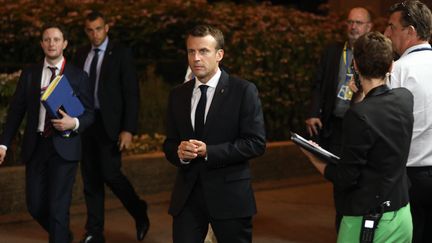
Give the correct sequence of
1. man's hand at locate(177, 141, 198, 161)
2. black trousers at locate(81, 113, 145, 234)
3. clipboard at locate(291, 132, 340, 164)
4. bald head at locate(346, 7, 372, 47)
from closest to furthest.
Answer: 1. clipboard at locate(291, 132, 340, 164)
2. man's hand at locate(177, 141, 198, 161)
3. bald head at locate(346, 7, 372, 47)
4. black trousers at locate(81, 113, 145, 234)

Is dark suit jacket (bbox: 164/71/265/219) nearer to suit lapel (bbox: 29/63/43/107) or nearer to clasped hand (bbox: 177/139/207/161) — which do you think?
clasped hand (bbox: 177/139/207/161)

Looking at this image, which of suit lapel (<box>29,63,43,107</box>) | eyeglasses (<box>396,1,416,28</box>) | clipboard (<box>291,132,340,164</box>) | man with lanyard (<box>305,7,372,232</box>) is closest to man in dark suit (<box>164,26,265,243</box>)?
clipboard (<box>291,132,340,164</box>)

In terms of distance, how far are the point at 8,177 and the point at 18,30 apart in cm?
350

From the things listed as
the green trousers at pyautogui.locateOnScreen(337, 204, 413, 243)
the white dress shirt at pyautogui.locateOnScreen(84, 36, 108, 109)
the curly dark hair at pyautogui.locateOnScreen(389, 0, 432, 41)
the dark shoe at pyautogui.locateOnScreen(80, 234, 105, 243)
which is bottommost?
the dark shoe at pyautogui.locateOnScreen(80, 234, 105, 243)

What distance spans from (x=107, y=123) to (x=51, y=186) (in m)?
1.18

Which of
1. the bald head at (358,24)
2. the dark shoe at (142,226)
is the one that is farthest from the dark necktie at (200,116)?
the dark shoe at (142,226)

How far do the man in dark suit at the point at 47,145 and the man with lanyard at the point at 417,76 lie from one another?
108 inches

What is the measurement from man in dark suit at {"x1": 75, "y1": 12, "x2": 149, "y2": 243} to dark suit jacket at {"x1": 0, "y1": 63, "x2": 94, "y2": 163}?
30.9 inches

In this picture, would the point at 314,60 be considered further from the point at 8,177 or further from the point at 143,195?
the point at 8,177

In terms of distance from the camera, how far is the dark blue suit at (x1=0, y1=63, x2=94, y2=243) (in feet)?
23.7

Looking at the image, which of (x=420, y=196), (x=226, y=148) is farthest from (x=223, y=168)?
(x=420, y=196)

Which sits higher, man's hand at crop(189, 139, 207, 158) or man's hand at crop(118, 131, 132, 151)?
man's hand at crop(189, 139, 207, 158)

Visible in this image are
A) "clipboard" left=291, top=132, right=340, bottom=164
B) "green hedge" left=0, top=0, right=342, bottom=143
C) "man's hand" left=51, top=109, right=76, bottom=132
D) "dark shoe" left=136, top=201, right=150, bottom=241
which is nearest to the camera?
"clipboard" left=291, top=132, right=340, bottom=164

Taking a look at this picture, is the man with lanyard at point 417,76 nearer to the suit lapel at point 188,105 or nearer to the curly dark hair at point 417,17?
the curly dark hair at point 417,17
